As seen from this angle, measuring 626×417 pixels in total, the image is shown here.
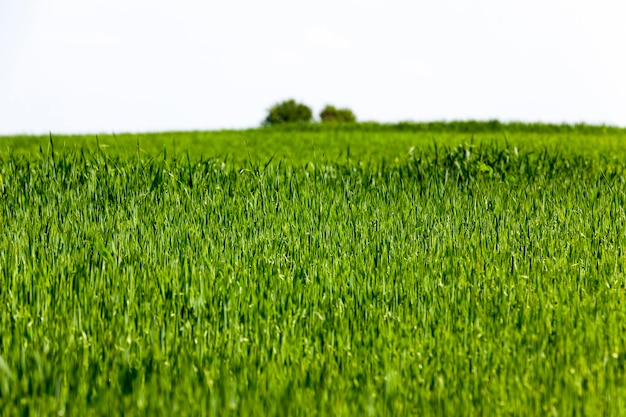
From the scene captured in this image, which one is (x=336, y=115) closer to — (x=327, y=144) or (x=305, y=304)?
(x=327, y=144)

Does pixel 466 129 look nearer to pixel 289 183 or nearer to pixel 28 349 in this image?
pixel 289 183

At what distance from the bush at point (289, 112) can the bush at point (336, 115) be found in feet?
3.35

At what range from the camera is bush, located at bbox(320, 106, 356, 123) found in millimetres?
43656

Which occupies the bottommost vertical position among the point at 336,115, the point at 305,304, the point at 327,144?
the point at 305,304

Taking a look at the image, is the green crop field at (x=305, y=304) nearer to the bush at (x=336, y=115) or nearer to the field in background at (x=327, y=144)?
the field in background at (x=327, y=144)

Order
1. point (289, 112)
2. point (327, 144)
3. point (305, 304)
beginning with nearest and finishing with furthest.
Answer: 1. point (305, 304)
2. point (327, 144)
3. point (289, 112)

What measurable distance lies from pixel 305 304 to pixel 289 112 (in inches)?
1581

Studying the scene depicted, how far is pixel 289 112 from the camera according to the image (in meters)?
43.2

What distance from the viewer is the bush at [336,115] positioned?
1719 inches

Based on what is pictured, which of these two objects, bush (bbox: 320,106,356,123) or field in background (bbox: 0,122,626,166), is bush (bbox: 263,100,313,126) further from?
field in background (bbox: 0,122,626,166)

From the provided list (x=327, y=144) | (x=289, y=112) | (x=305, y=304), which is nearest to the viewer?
(x=305, y=304)

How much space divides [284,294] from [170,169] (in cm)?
355

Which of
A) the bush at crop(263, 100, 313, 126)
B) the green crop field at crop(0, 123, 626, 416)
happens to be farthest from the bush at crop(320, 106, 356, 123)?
the green crop field at crop(0, 123, 626, 416)

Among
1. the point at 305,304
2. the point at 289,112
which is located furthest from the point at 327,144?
the point at 289,112
